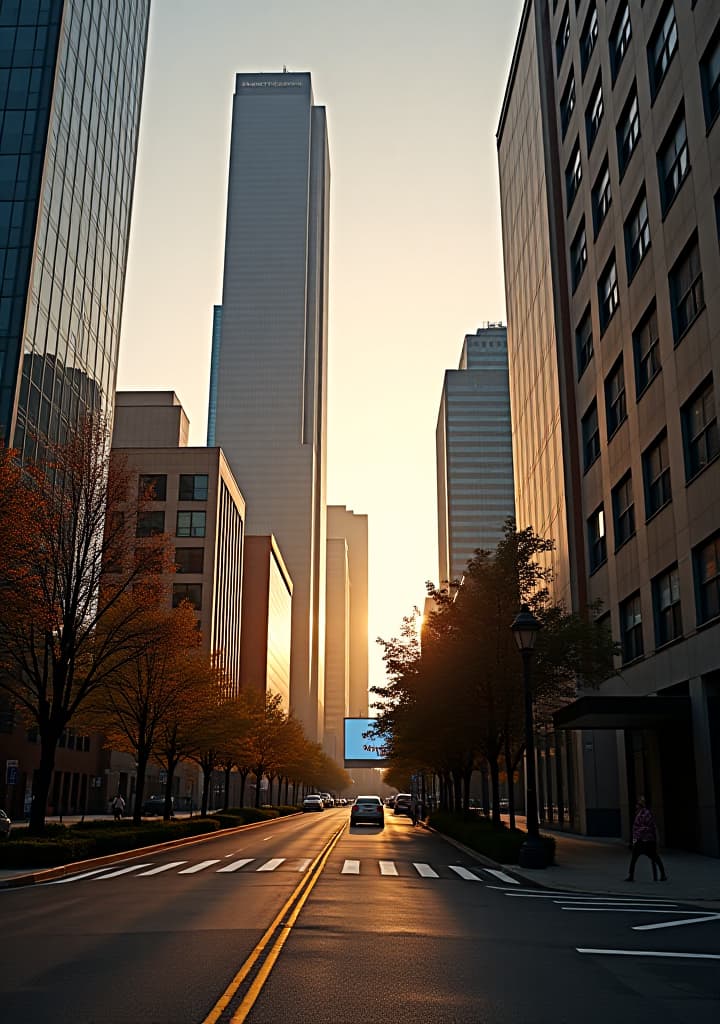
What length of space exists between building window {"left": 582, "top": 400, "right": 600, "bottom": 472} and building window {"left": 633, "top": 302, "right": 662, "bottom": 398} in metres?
6.29

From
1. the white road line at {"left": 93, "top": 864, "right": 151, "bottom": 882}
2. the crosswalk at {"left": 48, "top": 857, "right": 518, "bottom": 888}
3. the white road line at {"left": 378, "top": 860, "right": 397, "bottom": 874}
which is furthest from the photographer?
the white road line at {"left": 378, "top": 860, "right": 397, "bottom": 874}

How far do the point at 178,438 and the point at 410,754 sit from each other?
66.4 m

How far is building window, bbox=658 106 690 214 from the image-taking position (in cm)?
3022

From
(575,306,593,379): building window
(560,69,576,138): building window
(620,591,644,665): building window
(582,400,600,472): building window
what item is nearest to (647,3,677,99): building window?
(575,306,593,379): building window

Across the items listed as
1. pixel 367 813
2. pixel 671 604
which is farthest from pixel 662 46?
pixel 367 813

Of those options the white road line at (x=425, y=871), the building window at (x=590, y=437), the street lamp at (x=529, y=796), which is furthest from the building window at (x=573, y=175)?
the white road line at (x=425, y=871)

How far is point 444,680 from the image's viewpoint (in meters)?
34.7

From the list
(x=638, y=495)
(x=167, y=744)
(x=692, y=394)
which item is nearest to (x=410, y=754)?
(x=167, y=744)

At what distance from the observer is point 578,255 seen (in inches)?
1775

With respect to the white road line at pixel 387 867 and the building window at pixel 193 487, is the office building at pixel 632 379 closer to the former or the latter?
the white road line at pixel 387 867

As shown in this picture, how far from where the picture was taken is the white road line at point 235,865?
24.3 metres

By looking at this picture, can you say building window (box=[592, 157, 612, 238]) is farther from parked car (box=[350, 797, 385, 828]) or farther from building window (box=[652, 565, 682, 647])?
parked car (box=[350, 797, 385, 828])

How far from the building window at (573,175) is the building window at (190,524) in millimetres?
59067

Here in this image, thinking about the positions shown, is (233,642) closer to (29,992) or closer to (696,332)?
(696,332)
